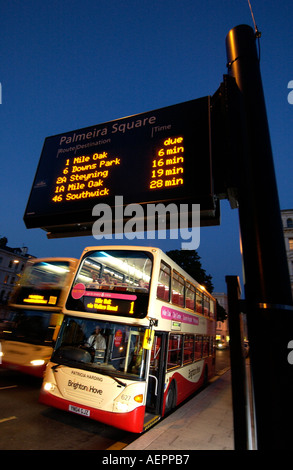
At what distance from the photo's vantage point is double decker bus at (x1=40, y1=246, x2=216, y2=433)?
530cm

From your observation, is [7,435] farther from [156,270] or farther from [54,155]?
[54,155]

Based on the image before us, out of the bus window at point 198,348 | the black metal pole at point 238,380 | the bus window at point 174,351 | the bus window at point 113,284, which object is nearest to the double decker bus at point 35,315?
the bus window at point 113,284

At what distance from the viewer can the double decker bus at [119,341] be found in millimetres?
5305

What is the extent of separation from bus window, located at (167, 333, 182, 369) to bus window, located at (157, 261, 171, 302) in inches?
56.9

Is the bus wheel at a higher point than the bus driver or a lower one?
lower

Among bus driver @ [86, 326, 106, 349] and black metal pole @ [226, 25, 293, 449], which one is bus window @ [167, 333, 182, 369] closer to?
bus driver @ [86, 326, 106, 349]

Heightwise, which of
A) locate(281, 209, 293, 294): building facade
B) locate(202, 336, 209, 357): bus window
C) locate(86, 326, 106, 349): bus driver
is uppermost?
locate(281, 209, 293, 294): building facade

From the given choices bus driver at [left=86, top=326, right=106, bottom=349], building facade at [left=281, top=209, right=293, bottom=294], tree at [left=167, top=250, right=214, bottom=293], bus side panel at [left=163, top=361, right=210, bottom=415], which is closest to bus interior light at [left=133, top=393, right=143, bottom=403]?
bus driver at [left=86, top=326, right=106, bottom=349]

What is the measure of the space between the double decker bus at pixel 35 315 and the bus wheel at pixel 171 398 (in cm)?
430

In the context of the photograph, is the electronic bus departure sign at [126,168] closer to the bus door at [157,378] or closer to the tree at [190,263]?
the bus door at [157,378]

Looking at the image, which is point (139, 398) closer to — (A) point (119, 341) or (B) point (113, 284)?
(A) point (119, 341)

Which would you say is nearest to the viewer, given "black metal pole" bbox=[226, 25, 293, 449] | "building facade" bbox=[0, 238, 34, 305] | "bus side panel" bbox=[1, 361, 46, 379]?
"black metal pole" bbox=[226, 25, 293, 449]

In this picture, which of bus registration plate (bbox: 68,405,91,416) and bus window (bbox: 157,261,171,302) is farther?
bus window (bbox: 157,261,171,302)
